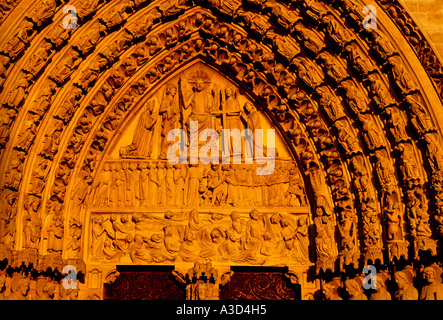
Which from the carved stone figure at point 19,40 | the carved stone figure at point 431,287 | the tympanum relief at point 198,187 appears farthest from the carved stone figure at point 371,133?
the carved stone figure at point 19,40

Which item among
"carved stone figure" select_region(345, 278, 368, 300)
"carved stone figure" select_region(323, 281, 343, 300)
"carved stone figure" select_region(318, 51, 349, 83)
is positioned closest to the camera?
"carved stone figure" select_region(345, 278, 368, 300)

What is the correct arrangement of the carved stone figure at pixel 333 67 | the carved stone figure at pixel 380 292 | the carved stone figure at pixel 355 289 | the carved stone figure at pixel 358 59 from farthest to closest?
the carved stone figure at pixel 333 67
the carved stone figure at pixel 358 59
the carved stone figure at pixel 355 289
the carved stone figure at pixel 380 292

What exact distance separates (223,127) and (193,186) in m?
1.05

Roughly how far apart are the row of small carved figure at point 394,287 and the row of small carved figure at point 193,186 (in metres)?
1.49

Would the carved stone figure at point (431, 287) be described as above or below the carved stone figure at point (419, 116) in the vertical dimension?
below

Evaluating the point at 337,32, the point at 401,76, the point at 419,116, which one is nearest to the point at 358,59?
the point at 337,32

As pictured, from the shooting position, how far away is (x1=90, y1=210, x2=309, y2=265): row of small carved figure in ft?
37.4

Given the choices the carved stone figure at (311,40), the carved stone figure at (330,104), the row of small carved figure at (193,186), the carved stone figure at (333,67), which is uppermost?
the carved stone figure at (311,40)

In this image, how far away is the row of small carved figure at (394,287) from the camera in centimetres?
1010

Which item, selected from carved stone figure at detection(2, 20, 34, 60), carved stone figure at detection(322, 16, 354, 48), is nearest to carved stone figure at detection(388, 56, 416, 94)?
carved stone figure at detection(322, 16, 354, 48)

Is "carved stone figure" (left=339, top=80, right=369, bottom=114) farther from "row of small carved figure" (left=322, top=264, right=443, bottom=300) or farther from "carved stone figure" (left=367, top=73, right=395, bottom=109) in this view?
"row of small carved figure" (left=322, top=264, right=443, bottom=300)

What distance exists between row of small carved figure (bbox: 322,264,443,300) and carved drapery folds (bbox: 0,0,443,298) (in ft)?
0.19

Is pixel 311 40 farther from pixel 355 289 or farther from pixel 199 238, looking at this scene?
pixel 355 289

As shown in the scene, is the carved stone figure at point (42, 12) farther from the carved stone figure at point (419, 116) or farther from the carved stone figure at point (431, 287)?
the carved stone figure at point (431, 287)
